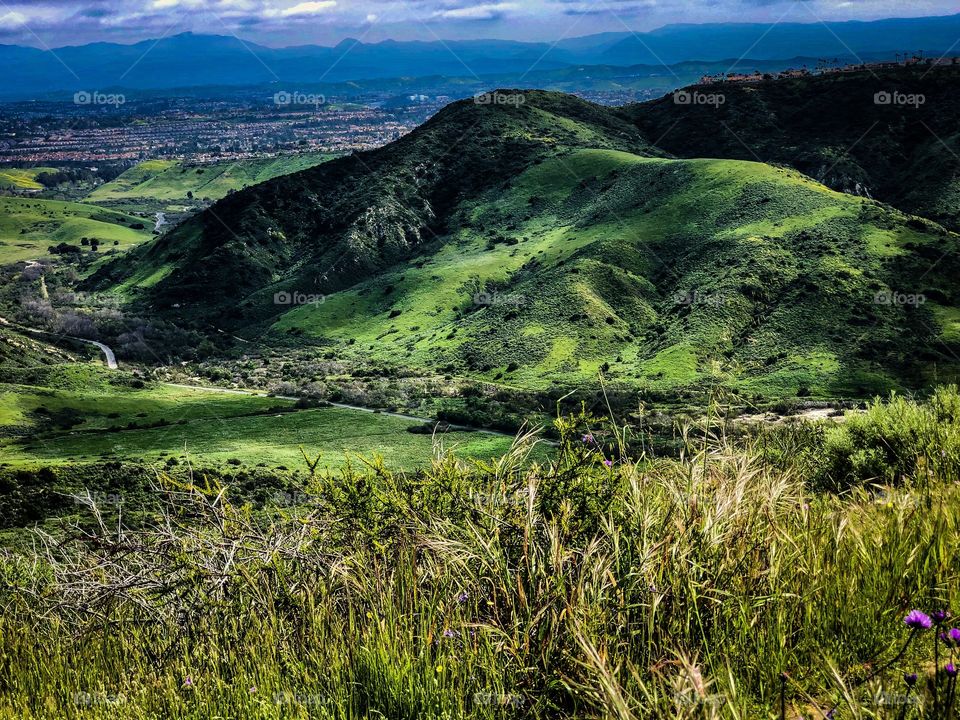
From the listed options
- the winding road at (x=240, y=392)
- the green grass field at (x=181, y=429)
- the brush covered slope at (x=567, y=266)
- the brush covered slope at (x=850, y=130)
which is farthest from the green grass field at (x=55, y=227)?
the brush covered slope at (x=850, y=130)

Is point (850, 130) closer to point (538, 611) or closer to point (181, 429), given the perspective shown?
point (181, 429)

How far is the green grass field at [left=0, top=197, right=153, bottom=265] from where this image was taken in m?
161

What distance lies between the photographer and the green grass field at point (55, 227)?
527 feet

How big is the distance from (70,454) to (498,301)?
49294 millimetres

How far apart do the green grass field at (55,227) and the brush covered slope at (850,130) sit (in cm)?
12439

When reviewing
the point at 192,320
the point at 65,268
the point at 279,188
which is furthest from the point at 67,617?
the point at 65,268

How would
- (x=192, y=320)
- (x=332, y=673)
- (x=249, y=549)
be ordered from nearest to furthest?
1. (x=332, y=673)
2. (x=249, y=549)
3. (x=192, y=320)

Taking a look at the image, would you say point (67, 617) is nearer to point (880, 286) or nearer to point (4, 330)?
point (880, 286)

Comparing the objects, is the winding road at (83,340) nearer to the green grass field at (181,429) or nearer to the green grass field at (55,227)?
the green grass field at (181,429)

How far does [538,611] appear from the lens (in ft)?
12.8

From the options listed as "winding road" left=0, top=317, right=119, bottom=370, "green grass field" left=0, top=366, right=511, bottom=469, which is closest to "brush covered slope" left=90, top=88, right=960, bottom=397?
"winding road" left=0, top=317, right=119, bottom=370

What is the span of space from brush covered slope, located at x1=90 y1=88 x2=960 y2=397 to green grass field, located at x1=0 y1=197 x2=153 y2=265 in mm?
43314

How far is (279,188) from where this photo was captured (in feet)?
416

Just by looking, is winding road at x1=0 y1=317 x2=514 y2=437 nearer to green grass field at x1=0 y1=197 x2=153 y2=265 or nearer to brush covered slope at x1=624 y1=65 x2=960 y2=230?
green grass field at x1=0 y1=197 x2=153 y2=265
